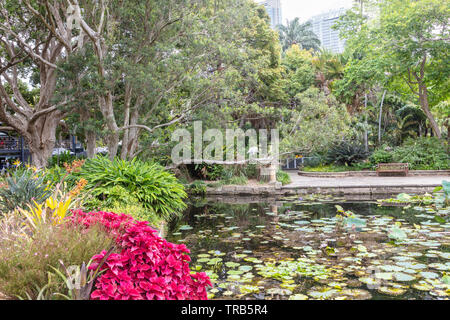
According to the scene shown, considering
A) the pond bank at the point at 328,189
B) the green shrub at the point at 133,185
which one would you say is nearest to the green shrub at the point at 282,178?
the pond bank at the point at 328,189

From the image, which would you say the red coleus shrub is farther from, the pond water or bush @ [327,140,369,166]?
bush @ [327,140,369,166]

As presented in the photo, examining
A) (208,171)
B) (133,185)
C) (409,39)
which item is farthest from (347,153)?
(133,185)

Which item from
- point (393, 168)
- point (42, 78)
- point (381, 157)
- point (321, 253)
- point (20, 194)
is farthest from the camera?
point (381, 157)

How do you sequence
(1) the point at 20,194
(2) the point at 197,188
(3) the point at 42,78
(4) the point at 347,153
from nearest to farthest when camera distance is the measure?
(1) the point at 20,194, (2) the point at 197,188, (3) the point at 42,78, (4) the point at 347,153

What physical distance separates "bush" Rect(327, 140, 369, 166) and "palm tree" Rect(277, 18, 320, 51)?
28.7 metres

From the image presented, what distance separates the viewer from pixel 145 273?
2.12 m

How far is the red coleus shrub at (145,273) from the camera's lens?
1.96m

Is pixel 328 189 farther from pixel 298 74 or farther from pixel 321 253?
pixel 298 74

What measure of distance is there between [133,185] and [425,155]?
1293 cm

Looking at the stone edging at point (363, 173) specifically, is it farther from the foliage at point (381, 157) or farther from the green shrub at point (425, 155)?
the foliage at point (381, 157)

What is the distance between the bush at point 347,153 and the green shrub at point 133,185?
10108 mm

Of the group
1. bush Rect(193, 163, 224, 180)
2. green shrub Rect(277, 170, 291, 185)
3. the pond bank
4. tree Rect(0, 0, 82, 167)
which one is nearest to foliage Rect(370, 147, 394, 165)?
the pond bank

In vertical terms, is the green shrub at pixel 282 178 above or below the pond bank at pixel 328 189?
above

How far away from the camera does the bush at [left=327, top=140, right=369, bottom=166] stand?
1507cm
